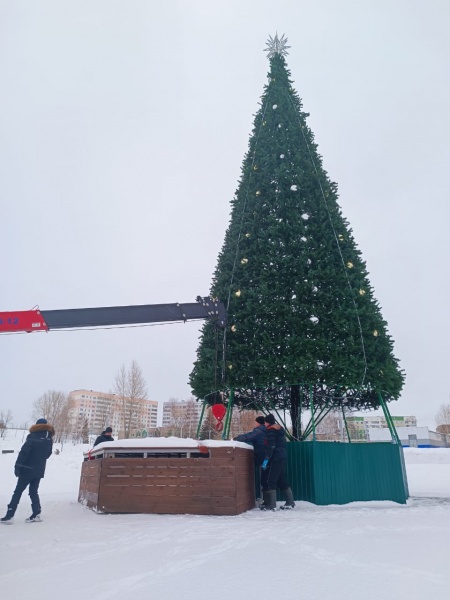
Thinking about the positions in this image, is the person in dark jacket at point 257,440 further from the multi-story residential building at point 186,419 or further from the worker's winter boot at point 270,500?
the multi-story residential building at point 186,419

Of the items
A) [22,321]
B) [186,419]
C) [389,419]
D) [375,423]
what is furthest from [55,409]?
[375,423]

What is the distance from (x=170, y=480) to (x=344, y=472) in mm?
4299

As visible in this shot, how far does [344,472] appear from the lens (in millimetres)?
10281

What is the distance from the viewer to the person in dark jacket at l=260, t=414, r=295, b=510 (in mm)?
9047

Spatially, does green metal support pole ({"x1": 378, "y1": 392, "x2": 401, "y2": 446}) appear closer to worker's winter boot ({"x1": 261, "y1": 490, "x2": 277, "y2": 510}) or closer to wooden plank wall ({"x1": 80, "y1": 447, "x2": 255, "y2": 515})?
worker's winter boot ({"x1": 261, "y1": 490, "x2": 277, "y2": 510})

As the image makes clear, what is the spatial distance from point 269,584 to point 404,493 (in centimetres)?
781

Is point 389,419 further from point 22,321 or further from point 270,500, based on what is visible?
point 22,321

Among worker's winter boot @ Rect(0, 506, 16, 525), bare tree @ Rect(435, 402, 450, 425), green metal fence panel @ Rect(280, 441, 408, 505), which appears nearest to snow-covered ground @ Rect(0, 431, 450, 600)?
worker's winter boot @ Rect(0, 506, 16, 525)

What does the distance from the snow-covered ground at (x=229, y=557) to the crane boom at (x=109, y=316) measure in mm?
5392

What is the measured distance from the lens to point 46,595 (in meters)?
3.57

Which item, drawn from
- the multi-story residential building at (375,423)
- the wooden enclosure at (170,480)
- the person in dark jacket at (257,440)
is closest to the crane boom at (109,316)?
the person in dark jacket at (257,440)

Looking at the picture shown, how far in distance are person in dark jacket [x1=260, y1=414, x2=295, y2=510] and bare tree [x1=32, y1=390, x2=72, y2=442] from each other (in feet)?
220

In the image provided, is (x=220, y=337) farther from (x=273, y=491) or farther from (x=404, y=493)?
(x=404, y=493)

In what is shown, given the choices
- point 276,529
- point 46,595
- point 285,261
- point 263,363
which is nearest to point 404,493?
point 263,363
